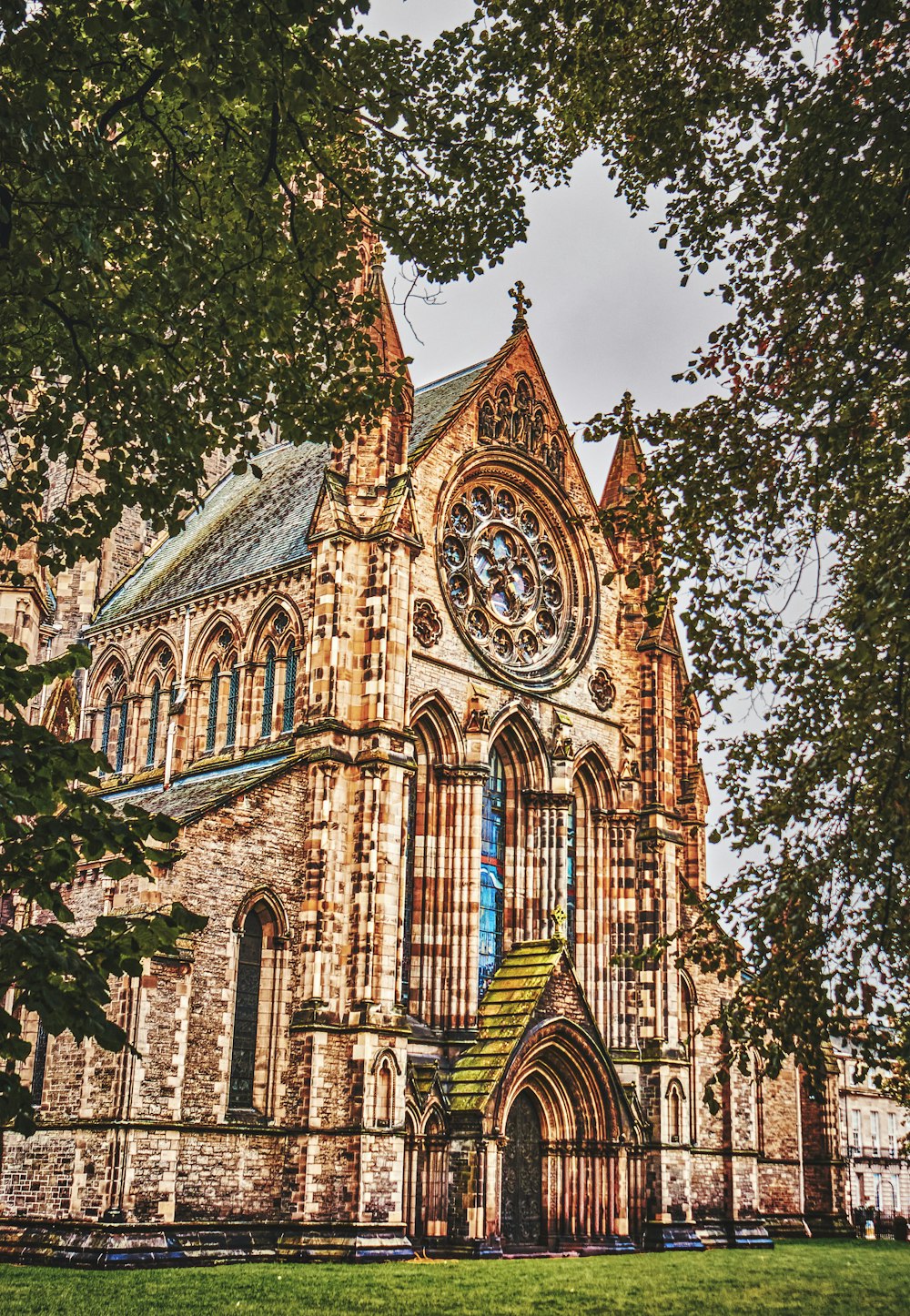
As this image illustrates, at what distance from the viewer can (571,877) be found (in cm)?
3259

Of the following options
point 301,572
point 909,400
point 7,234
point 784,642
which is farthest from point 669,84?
point 301,572

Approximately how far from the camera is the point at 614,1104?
29359mm

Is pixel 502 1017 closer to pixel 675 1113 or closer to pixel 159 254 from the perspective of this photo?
pixel 675 1113

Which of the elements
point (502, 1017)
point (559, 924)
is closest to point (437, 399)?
point (559, 924)

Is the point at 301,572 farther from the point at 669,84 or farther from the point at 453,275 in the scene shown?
the point at 669,84

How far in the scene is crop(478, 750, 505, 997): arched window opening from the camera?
29625mm

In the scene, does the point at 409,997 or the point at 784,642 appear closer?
the point at 784,642

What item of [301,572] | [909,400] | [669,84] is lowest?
[909,400]

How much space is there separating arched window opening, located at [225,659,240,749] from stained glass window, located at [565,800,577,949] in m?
7.44

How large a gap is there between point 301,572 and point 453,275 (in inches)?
590

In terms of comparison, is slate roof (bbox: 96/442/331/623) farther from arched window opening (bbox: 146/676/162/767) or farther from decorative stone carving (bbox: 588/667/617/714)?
decorative stone carving (bbox: 588/667/617/714)

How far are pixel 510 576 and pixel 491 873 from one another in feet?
22.1

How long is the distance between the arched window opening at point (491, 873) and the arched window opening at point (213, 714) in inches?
226

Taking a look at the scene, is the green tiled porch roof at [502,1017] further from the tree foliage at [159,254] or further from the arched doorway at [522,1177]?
the tree foliage at [159,254]
